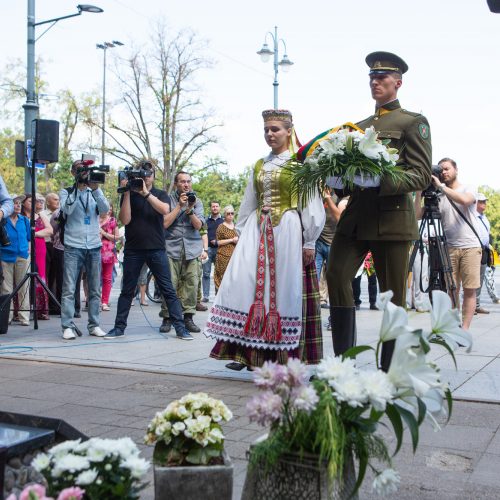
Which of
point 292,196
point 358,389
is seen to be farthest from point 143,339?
point 358,389

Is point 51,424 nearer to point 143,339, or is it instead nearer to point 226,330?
point 226,330

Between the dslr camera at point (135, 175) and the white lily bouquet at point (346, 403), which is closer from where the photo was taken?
the white lily bouquet at point (346, 403)

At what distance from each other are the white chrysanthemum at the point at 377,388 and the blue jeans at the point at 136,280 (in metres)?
6.53

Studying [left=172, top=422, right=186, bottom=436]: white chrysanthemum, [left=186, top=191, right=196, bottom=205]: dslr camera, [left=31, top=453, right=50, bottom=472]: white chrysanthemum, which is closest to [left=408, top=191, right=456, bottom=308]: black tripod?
[left=186, top=191, right=196, bottom=205]: dslr camera

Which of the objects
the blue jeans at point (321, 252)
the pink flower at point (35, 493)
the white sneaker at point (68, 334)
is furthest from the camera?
the blue jeans at point (321, 252)

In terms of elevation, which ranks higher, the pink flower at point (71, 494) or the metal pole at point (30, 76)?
the metal pole at point (30, 76)

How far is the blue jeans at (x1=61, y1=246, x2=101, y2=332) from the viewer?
882 cm

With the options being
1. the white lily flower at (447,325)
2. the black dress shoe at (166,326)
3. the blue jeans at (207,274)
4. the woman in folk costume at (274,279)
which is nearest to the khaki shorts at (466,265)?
the black dress shoe at (166,326)

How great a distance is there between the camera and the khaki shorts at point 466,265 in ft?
29.5

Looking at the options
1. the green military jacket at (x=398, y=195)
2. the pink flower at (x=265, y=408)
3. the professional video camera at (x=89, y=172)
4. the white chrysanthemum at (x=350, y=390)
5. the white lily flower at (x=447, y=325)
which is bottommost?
the pink flower at (x=265, y=408)

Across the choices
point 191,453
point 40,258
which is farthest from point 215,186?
point 191,453

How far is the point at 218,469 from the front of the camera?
9.07 ft

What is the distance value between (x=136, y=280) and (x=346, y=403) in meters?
6.61

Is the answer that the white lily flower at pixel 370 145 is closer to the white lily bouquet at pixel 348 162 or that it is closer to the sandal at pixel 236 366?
the white lily bouquet at pixel 348 162
